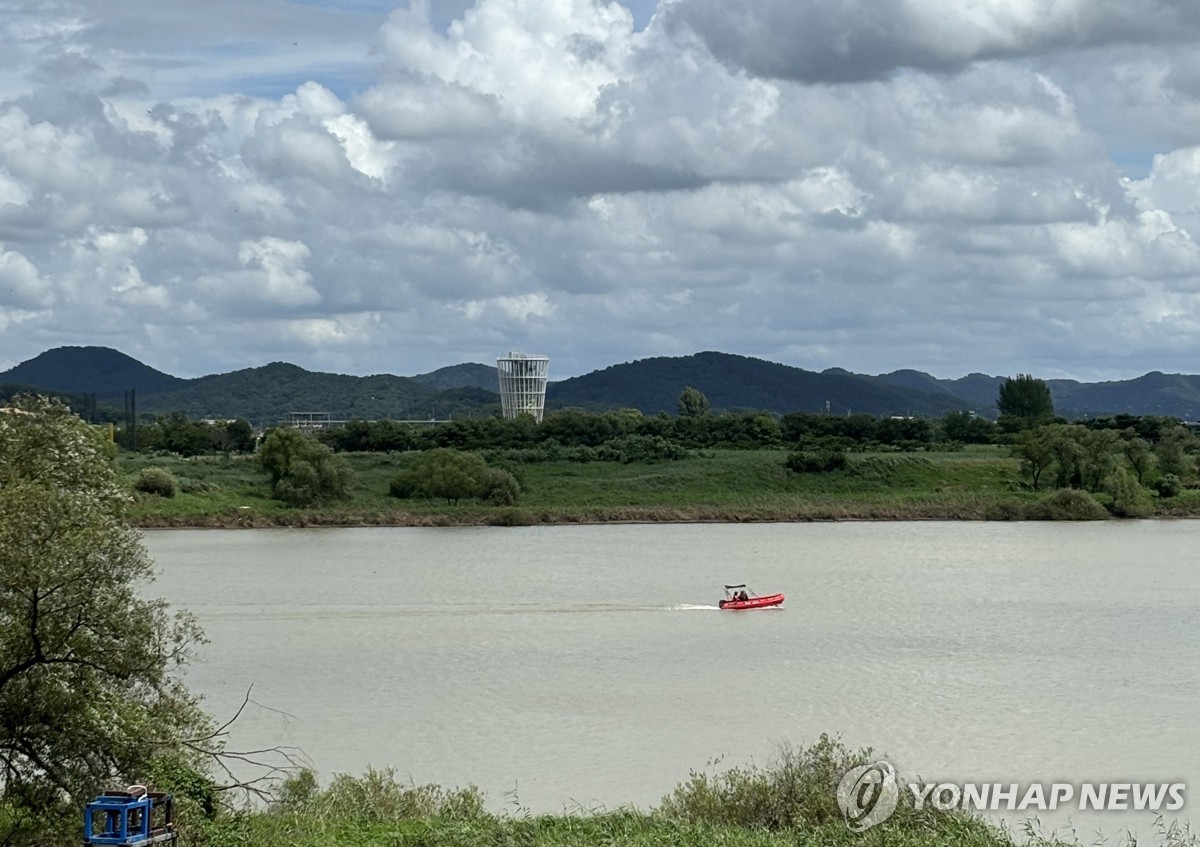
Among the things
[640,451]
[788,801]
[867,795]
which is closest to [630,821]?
[788,801]

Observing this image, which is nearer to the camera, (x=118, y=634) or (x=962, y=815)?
(x=118, y=634)

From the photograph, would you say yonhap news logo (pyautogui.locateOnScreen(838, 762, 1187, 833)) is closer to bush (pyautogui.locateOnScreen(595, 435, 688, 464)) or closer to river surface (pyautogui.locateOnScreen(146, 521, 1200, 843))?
river surface (pyautogui.locateOnScreen(146, 521, 1200, 843))

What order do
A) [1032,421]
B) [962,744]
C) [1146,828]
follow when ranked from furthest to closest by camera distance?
1. [1032,421]
2. [962,744]
3. [1146,828]

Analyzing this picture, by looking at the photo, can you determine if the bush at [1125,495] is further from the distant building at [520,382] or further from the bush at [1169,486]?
the distant building at [520,382]

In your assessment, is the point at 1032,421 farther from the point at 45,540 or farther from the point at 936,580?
the point at 45,540

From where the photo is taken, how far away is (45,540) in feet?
48.3

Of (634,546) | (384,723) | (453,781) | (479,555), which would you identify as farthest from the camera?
(634,546)

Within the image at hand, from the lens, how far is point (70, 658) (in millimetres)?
15039

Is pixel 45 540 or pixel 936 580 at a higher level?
pixel 45 540

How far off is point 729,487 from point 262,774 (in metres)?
60.9

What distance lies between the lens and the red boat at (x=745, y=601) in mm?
40938

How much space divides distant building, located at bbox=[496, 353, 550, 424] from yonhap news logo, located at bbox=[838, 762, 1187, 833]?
466 ft

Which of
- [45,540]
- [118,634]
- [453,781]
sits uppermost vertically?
[45,540]

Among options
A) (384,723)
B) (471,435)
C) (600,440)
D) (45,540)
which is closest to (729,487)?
(600,440)
